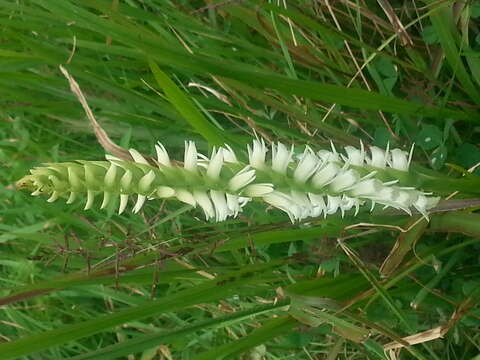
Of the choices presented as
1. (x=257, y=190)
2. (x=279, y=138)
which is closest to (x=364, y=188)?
(x=257, y=190)

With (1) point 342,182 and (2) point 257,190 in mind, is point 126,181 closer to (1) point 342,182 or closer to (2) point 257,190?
(2) point 257,190

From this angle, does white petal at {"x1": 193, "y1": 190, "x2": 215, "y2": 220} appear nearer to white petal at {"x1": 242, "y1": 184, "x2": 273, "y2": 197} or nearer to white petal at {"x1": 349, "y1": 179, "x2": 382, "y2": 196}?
white petal at {"x1": 242, "y1": 184, "x2": 273, "y2": 197}

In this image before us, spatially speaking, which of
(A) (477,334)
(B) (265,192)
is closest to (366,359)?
(A) (477,334)

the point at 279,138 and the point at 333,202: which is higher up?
the point at 333,202

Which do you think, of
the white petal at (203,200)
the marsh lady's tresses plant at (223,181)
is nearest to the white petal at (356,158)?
the marsh lady's tresses plant at (223,181)

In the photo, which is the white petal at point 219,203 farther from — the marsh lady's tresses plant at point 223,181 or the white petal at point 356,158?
the white petal at point 356,158

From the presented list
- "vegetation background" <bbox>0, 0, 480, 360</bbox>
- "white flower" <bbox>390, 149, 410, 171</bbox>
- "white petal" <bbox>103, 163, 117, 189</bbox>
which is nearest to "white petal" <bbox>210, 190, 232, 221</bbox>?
"white petal" <bbox>103, 163, 117, 189</bbox>

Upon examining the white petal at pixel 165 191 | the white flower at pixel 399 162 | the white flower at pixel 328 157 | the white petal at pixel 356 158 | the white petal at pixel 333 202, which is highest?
the white petal at pixel 165 191
